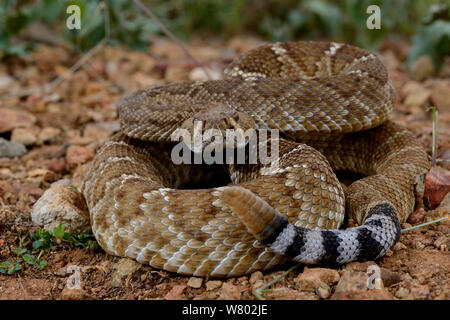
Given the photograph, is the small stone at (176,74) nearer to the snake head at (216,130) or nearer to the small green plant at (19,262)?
the snake head at (216,130)

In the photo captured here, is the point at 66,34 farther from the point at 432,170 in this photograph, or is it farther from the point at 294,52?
the point at 432,170

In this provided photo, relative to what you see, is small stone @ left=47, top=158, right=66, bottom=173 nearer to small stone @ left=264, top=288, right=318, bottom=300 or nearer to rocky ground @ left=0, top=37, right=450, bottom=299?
rocky ground @ left=0, top=37, right=450, bottom=299

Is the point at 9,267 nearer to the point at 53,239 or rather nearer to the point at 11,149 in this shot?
the point at 53,239

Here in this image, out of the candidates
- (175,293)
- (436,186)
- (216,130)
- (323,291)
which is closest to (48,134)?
(216,130)

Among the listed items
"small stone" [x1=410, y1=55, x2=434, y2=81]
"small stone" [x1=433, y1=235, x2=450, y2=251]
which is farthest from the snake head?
"small stone" [x1=410, y1=55, x2=434, y2=81]

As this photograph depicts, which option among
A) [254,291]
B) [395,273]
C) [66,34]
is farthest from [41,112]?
[395,273]

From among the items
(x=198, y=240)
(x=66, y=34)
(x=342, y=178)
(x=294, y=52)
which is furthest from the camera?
(x=66, y=34)
